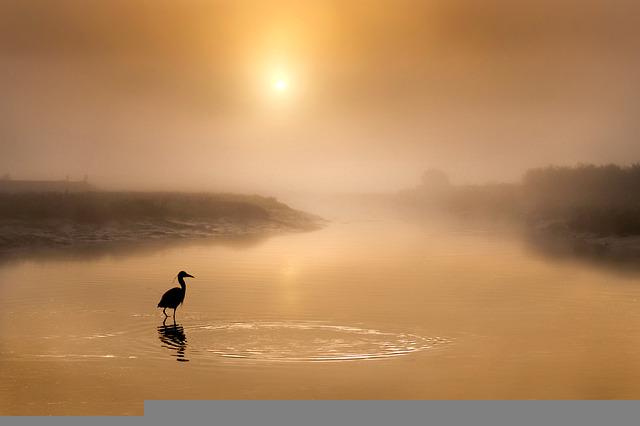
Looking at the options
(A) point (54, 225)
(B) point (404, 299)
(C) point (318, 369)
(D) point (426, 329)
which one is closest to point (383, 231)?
(A) point (54, 225)

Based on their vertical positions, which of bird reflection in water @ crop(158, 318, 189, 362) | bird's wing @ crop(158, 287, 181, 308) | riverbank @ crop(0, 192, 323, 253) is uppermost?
riverbank @ crop(0, 192, 323, 253)

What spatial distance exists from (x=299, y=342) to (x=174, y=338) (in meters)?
2.38

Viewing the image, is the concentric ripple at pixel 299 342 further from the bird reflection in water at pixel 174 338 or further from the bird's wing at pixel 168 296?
the bird's wing at pixel 168 296

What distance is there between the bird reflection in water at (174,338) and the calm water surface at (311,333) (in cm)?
4

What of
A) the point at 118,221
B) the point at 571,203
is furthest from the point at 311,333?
the point at 571,203

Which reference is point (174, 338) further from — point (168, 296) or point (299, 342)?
point (168, 296)

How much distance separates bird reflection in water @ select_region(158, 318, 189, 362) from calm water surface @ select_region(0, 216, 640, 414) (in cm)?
4

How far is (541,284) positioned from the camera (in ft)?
88.7

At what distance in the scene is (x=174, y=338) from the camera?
17.6 meters

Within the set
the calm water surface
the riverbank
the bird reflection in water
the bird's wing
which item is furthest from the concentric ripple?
the riverbank

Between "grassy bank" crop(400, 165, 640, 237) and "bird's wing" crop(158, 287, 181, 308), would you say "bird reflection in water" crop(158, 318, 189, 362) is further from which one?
"grassy bank" crop(400, 165, 640, 237)

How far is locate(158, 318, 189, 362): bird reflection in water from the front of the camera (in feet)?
53.4

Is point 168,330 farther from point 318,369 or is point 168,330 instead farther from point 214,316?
point 318,369

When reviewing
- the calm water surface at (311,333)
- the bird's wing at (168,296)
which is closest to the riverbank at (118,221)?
the calm water surface at (311,333)
